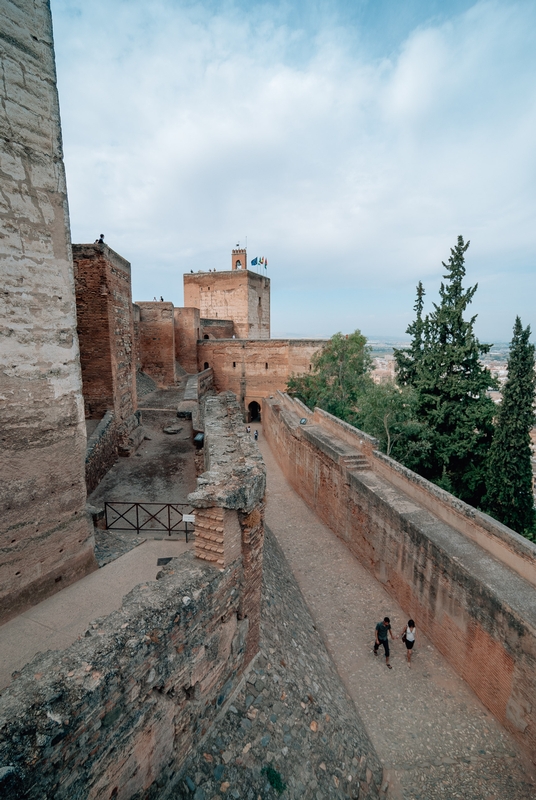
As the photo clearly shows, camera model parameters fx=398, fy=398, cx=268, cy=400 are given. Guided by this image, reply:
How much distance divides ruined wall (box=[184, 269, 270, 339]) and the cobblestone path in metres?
25.6

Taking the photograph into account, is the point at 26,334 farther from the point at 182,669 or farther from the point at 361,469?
the point at 361,469

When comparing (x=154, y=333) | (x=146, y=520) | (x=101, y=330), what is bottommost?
(x=146, y=520)

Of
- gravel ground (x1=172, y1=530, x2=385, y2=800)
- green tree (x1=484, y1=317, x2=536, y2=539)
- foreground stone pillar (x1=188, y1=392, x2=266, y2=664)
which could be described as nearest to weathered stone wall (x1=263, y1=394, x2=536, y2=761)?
gravel ground (x1=172, y1=530, x2=385, y2=800)

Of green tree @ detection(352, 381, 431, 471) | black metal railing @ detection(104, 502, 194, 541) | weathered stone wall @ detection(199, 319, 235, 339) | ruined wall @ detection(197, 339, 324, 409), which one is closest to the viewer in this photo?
black metal railing @ detection(104, 502, 194, 541)

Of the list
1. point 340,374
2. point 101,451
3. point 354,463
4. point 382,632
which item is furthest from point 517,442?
point 101,451

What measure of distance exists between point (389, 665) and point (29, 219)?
8.58 meters

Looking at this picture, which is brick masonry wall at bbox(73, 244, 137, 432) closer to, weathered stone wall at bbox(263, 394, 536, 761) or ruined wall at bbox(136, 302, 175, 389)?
weathered stone wall at bbox(263, 394, 536, 761)

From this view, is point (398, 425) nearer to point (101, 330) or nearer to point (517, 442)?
point (517, 442)

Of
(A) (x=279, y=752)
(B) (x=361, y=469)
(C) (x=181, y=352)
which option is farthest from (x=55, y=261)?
(C) (x=181, y=352)

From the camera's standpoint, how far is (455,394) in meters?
15.7

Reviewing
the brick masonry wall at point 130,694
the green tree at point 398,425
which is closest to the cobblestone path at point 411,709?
the brick masonry wall at point 130,694

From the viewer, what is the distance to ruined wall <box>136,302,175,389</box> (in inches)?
768

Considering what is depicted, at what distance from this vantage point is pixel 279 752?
4.41 metres

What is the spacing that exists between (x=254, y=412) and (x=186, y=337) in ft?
24.9
